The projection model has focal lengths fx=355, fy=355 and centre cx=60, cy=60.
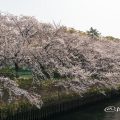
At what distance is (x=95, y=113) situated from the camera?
3797 cm

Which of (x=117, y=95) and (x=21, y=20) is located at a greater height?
(x=21, y=20)

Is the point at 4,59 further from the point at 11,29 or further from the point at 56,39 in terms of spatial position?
the point at 56,39

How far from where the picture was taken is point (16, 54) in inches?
1147

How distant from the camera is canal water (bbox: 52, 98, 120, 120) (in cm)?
3478

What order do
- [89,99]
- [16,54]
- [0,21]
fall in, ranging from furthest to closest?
[89,99]
[0,21]
[16,54]

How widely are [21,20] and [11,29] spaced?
3380mm

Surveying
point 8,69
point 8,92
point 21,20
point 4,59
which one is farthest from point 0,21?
point 8,92

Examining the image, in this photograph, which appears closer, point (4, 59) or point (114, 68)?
point (4, 59)

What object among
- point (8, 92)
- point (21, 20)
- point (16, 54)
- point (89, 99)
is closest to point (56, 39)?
point (21, 20)

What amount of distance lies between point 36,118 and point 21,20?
9.92 m

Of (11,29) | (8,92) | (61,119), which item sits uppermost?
(11,29)

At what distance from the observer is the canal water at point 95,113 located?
34775 mm

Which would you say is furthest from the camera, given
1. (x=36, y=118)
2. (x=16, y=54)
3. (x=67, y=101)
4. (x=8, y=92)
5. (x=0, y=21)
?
(x=67, y=101)

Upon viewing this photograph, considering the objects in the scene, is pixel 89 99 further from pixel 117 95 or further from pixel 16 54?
pixel 16 54
